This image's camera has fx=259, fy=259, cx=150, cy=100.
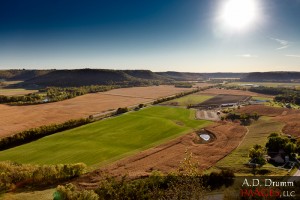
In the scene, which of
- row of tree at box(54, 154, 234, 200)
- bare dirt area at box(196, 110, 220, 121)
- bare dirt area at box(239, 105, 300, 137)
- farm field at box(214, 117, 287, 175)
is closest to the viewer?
row of tree at box(54, 154, 234, 200)

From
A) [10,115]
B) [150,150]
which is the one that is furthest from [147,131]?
[10,115]

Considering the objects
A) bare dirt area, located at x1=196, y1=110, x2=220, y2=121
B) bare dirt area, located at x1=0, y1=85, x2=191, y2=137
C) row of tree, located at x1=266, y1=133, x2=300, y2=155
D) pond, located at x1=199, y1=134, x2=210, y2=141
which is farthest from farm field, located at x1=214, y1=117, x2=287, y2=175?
bare dirt area, located at x1=0, y1=85, x2=191, y2=137

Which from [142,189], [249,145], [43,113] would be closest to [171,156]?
[249,145]

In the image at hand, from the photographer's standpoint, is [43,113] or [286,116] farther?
[43,113]

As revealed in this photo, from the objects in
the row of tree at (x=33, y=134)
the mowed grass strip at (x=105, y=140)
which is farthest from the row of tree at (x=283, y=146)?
the row of tree at (x=33, y=134)

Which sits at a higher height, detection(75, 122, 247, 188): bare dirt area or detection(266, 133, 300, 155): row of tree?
detection(266, 133, 300, 155): row of tree

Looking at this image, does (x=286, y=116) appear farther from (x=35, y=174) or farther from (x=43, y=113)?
(x=43, y=113)

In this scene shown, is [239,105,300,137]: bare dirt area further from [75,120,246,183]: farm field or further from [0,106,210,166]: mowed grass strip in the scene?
[0,106,210,166]: mowed grass strip
